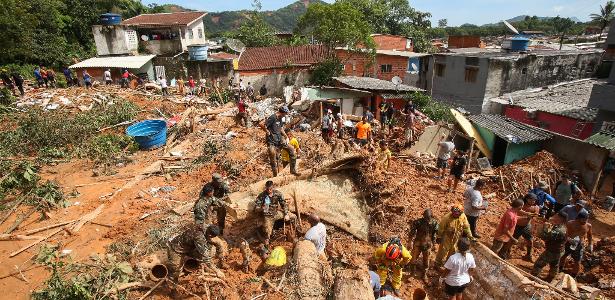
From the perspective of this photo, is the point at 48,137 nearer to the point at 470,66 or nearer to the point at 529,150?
the point at 529,150

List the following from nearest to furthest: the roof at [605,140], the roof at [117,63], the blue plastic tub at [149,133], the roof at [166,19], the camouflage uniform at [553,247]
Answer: the camouflage uniform at [553,247] < the roof at [605,140] < the blue plastic tub at [149,133] < the roof at [117,63] < the roof at [166,19]

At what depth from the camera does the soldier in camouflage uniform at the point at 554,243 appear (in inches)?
236

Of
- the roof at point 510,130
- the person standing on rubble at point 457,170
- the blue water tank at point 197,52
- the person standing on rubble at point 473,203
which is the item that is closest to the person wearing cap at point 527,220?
the person standing on rubble at point 473,203

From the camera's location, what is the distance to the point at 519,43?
21906mm

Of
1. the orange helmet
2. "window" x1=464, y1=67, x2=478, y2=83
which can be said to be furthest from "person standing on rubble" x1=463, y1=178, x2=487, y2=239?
"window" x1=464, y1=67, x2=478, y2=83

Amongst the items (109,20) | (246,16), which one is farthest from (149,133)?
(246,16)

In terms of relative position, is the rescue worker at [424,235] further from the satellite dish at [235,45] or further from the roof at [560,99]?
the satellite dish at [235,45]

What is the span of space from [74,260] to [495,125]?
13.0 metres

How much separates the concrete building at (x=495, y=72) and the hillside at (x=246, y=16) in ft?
226

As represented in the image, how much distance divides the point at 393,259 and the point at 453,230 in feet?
4.53

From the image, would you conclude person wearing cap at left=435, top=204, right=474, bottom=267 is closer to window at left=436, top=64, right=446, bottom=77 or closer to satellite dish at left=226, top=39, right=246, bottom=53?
window at left=436, top=64, right=446, bottom=77

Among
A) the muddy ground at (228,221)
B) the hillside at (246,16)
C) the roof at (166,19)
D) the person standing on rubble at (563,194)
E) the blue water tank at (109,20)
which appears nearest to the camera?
the muddy ground at (228,221)

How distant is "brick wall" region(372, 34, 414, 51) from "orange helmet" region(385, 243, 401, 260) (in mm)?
31138

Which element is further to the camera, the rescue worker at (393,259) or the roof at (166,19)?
the roof at (166,19)
